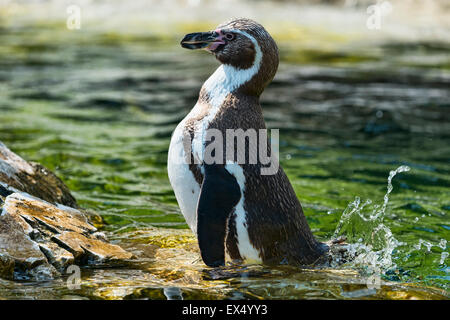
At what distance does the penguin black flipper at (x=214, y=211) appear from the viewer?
401 centimetres

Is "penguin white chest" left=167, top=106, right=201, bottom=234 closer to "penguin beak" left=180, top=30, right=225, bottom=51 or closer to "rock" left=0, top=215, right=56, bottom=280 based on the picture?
"penguin beak" left=180, top=30, right=225, bottom=51

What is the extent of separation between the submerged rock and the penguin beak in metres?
1.44

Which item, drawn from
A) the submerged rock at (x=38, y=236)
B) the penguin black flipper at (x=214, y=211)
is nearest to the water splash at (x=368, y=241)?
the penguin black flipper at (x=214, y=211)

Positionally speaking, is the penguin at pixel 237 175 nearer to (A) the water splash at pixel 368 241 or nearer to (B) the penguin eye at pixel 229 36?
(B) the penguin eye at pixel 229 36

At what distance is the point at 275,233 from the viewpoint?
430 cm

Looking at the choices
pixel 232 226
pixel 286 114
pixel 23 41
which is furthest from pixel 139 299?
pixel 23 41

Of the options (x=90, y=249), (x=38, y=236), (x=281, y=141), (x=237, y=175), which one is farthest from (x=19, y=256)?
(x=281, y=141)

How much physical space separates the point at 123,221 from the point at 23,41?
11905 millimetres

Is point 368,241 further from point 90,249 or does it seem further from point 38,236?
point 38,236

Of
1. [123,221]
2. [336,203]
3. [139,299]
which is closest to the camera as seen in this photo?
[139,299]

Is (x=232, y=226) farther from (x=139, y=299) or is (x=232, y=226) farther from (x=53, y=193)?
(x=53, y=193)

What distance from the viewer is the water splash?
4.50 meters

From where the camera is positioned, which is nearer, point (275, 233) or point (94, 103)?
point (275, 233)

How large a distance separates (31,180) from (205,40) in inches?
73.4
